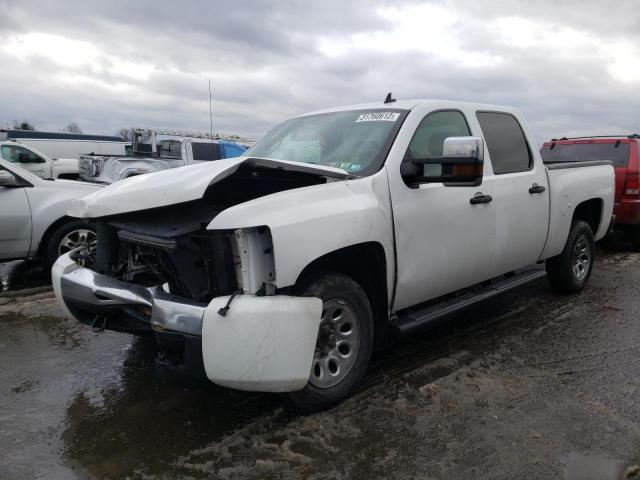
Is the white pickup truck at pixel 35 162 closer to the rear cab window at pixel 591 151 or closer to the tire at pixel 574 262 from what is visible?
the rear cab window at pixel 591 151

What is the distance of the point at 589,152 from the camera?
328 inches

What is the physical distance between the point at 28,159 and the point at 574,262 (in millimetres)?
15526

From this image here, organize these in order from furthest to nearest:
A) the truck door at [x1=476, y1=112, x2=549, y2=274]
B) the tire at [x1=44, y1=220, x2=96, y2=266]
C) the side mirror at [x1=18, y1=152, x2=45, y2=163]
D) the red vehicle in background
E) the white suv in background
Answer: the side mirror at [x1=18, y1=152, x2=45, y2=163], the red vehicle in background, the tire at [x1=44, y1=220, x2=96, y2=266], the white suv in background, the truck door at [x1=476, y1=112, x2=549, y2=274]

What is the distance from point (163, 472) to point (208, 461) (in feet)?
0.74

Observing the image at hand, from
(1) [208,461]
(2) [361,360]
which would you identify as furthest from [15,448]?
(2) [361,360]

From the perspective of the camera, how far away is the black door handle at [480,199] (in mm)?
3777

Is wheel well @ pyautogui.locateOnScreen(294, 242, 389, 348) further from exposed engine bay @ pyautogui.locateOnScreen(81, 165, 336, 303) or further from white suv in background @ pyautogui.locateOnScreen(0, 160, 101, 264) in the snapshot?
white suv in background @ pyautogui.locateOnScreen(0, 160, 101, 264)

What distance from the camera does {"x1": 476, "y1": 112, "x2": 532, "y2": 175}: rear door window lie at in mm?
4258

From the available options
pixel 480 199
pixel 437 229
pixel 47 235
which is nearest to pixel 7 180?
pixel 47 235

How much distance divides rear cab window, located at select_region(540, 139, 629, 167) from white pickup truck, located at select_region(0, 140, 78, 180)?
13.8 m

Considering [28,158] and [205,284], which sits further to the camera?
[28,158]

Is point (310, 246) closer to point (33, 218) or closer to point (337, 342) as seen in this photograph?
point (337, 342)

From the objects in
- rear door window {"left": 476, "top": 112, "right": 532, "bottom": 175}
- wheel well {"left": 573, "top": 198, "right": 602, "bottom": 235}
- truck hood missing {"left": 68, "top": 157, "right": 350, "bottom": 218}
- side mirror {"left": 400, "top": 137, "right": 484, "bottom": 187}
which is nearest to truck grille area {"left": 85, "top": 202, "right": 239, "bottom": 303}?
truck hood missing {"left": 68, "top": 157, "right": 350, "bottom": 218}

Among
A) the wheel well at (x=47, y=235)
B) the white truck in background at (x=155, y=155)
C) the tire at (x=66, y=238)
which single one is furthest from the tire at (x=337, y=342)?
the white truck in background at (x=155, y=155)
